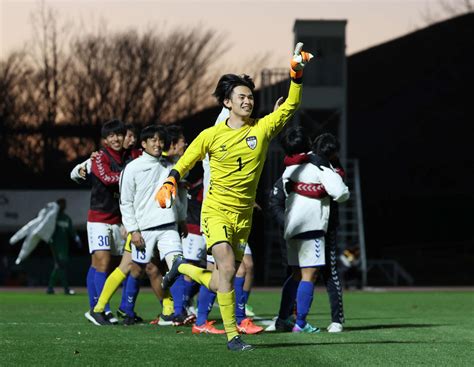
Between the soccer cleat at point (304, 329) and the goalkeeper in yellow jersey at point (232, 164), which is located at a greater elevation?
the goalkeeper in yellow jersey at point (232, 164)

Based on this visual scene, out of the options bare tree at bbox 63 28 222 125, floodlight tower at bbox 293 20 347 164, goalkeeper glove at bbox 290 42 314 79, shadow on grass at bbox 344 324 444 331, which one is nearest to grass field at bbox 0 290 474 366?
shadow on grass at bbox 344 324 444 331

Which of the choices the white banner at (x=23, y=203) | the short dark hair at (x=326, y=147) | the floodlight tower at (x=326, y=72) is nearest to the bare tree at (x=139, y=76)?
the white banner at (x=23, y=203)

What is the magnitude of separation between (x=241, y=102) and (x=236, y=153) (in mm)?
384

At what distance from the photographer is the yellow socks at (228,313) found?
28.0ft

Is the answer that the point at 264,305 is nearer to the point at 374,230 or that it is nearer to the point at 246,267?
the point at 246,267

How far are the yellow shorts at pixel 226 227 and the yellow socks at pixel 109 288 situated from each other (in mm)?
2744

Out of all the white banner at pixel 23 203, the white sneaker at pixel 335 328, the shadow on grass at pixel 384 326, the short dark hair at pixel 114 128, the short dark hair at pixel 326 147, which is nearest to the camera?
the white sneaker at pixel 335 328

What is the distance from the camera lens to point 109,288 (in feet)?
37.7

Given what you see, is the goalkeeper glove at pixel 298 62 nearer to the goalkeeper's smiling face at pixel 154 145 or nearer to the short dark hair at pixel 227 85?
the short dark hair at pixel 227 85

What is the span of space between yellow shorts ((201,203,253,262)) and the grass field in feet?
2.51

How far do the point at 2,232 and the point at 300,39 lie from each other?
10785 mm

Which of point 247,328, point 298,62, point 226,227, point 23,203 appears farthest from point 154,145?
point 23,203

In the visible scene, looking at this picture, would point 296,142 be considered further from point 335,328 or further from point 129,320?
point 129,320

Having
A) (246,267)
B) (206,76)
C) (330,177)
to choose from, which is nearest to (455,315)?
(246,267)
